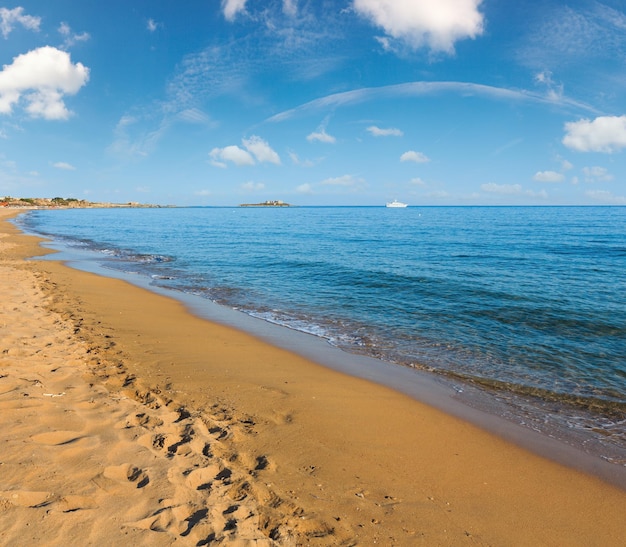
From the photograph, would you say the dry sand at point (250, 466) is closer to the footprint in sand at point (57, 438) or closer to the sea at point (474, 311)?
the footprint in sand at point (57, 438)

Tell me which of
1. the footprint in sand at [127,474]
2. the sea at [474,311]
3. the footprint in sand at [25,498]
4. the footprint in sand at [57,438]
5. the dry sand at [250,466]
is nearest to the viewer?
the footprint in sand at [25,498]

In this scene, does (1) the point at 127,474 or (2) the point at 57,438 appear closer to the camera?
(1) the point at 127,474

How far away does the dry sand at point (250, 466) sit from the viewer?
372 centimetres

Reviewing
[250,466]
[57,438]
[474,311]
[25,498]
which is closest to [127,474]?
[25,498]

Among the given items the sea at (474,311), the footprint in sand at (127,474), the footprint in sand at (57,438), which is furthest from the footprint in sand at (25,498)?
the sea at (474,311)

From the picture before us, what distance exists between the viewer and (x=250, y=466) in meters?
4.79

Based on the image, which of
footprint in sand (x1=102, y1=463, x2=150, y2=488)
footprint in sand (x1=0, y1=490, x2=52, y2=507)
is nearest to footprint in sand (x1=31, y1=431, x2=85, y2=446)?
footprint in sand (x1=102, y1=463, x2=150, y2=488)

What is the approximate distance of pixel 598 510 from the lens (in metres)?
4.58

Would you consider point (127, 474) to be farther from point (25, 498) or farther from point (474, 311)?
point (474, 311)

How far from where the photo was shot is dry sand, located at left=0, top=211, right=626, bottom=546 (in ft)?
12.2

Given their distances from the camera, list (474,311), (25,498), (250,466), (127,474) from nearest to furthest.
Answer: (25,498)
(127,474)
(250,466)
(474,311)

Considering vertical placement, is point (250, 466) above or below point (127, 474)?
below

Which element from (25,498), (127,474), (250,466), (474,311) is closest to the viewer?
(25,498)

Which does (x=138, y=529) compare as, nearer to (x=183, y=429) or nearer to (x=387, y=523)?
(x=183, y=429)
